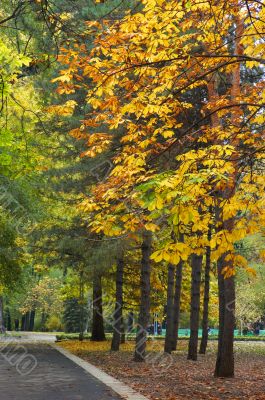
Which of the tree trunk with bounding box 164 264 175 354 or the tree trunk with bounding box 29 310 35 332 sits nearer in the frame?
the tree trunk with bounding box 164 264 175 354

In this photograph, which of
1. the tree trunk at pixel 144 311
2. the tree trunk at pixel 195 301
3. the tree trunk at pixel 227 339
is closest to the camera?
the tree trunk at pixel 227 339

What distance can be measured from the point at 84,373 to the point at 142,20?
8.61 metres

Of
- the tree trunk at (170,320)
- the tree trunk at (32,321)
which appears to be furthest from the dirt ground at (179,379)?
the tree trunk at (32,321)

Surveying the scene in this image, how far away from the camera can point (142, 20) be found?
8.59 metres

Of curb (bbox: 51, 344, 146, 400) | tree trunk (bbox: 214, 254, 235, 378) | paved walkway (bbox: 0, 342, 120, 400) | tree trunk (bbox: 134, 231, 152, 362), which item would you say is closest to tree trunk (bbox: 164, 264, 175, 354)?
tree trunk (bbox: 134, 231, 152, 362)

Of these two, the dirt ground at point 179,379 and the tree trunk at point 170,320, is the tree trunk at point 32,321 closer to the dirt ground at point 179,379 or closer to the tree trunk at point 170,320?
the tree trunk at point 170,320

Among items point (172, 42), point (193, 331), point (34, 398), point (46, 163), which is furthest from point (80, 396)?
point (46, 163)

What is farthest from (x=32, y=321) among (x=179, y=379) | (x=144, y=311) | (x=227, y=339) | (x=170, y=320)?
(x=227, y=339)

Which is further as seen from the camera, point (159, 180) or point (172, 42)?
point (172, 42)

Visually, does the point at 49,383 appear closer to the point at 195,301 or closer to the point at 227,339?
the point at 227,339

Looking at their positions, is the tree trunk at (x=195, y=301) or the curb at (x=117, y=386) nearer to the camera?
the curb at (x=117, y=386)

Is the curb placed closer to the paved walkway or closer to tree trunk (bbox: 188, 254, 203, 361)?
the paved walkway

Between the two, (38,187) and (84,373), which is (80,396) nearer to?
(84,373)

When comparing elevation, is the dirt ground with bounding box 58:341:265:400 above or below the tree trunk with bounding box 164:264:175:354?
below
